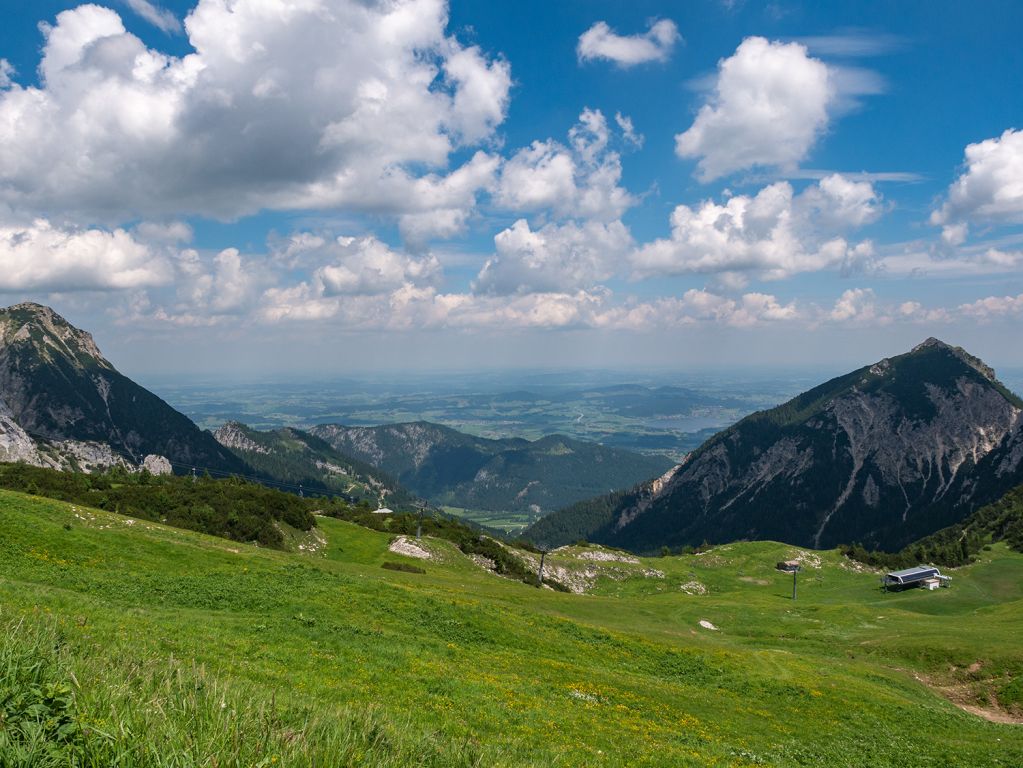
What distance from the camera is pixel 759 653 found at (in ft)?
135

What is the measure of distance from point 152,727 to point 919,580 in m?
111

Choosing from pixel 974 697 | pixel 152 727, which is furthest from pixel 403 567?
pixel 152 727

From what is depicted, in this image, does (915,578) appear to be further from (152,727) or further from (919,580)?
(152,727)

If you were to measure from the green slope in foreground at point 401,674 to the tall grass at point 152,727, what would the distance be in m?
0.04

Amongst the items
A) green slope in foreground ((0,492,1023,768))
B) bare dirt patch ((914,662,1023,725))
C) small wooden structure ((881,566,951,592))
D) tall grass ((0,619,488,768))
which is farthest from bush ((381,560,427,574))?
small wooden structure ((881,566,951,592))

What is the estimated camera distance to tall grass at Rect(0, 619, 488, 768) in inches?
243

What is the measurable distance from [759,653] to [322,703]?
36.9m

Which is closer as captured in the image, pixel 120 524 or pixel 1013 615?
pixel 120 524

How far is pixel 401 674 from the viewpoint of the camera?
2136cm

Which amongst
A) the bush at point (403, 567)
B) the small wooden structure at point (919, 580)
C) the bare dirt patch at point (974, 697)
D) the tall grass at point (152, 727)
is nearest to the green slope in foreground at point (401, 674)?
the tall grass at point (152, 727)

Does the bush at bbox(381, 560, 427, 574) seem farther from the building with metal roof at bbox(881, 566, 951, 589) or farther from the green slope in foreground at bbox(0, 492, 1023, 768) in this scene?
the building with metal roof at bbox(881, 566, 951, 589)

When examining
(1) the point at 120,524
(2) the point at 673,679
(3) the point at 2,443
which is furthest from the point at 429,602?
(3) the point at 2,443

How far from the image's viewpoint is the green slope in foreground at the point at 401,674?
24.5 feet

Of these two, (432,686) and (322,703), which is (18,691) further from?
(432,686)
